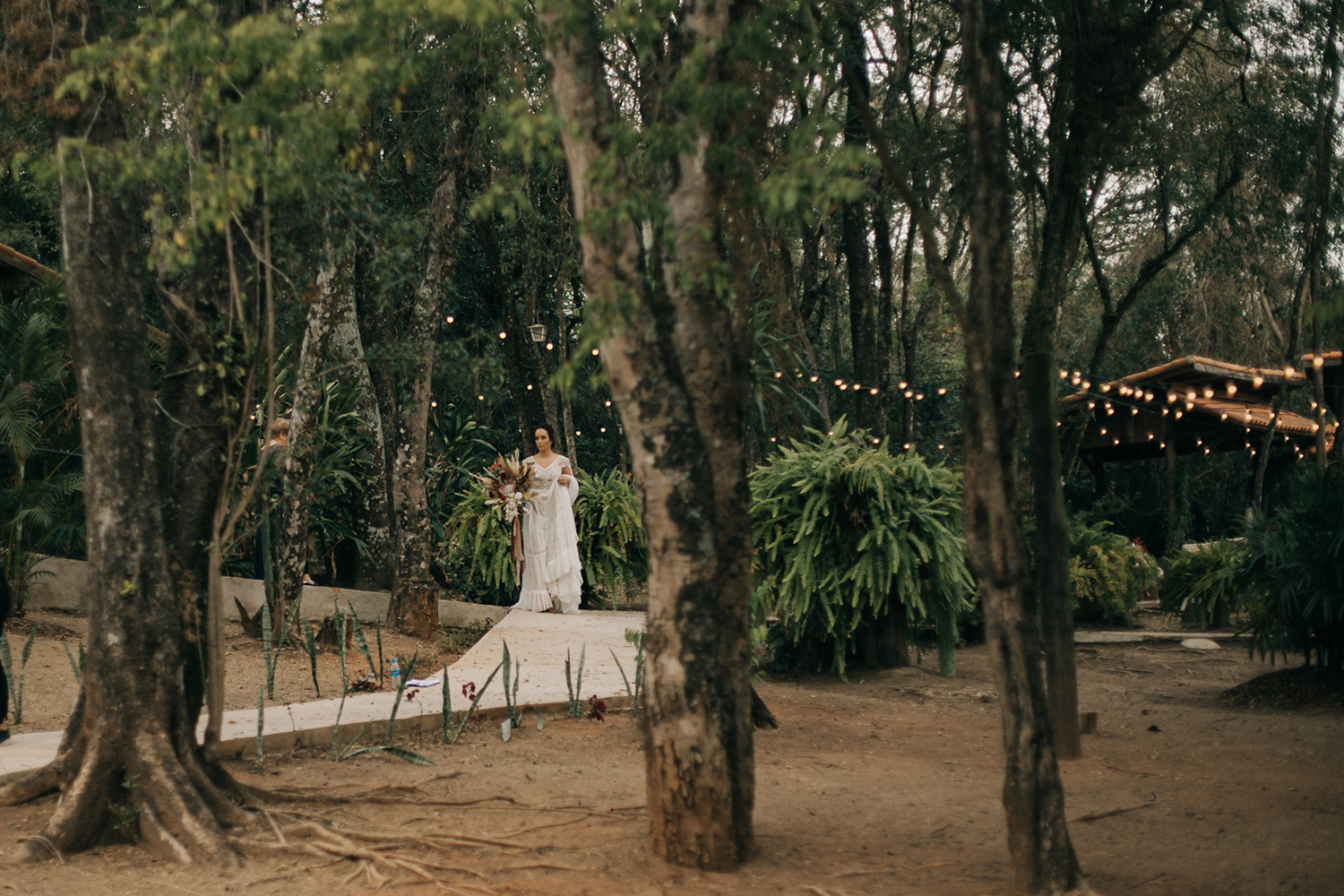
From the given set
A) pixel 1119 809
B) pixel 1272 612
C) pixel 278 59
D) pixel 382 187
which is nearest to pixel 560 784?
pixel 1119 809

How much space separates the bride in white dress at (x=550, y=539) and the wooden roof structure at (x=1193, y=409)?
31.6 ft

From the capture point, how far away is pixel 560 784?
20.6 ft

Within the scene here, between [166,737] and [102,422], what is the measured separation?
4.86 ft

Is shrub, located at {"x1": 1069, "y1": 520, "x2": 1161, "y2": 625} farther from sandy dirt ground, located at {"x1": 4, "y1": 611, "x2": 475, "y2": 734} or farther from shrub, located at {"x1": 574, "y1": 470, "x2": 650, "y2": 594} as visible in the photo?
sandy dirt ground, located at {"x1": 4, "y1": 611, "x2": 475, "y2": 734}

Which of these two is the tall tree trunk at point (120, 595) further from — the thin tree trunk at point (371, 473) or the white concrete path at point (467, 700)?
the thin tree trunk at point (371, 473)

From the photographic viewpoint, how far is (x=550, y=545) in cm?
1273

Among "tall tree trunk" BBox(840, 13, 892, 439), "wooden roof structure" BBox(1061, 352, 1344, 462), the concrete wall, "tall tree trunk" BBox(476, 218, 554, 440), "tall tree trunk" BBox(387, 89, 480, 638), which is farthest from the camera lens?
"wooden roof structure" BBox(1061, 352, 1344, 462)

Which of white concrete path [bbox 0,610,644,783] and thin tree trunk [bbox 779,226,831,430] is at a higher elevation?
thin tree trunk [bbox 779,226,831,430]

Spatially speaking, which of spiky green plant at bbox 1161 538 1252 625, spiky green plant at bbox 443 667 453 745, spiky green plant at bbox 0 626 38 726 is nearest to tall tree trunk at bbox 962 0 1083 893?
spiky green plant at bbox 443 667 453 745

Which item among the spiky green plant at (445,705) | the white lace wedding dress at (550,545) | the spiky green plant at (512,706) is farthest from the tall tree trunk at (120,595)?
the white lace wedding dress at (550,545)

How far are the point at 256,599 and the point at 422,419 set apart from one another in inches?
112

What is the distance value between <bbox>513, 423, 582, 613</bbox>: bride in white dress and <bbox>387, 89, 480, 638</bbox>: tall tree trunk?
1317 millimetres

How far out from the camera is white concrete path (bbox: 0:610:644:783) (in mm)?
6562

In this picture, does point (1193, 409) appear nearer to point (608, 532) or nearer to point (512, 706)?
point (608, 532)
